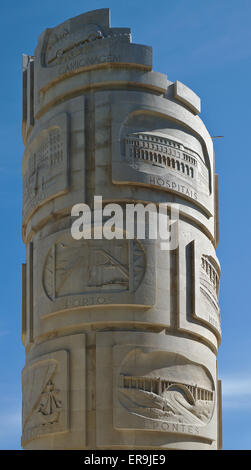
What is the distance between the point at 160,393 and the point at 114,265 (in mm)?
2949


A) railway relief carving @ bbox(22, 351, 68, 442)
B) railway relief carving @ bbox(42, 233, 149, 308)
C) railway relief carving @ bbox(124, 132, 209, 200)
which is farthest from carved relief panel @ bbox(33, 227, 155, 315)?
railway relief carving @ bbox(124, 132, 209, 200)

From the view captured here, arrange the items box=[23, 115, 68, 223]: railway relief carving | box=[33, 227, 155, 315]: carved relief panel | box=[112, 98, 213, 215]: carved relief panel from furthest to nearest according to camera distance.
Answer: box=[23, 115, 68, 223]: railway relief carving
box=[112, 98, 213, 215]: carved relief panel
box=[33, 227, 155, 315]: carved relief panel

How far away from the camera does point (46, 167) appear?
927 inches

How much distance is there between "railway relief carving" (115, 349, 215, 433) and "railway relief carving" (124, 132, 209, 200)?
399cm

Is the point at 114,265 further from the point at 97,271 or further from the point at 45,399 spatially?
the point at 45,399

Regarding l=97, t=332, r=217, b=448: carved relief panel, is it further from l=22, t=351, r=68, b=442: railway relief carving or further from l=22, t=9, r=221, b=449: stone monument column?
l=22, t=351, r=68, b=442: railway relief carving

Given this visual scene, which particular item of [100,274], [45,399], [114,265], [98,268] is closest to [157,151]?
[114,265]

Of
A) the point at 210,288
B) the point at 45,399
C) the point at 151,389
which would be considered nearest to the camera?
the point at 151,389

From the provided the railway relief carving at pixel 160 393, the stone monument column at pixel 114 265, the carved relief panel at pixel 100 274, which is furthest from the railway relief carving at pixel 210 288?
the carved relief panel at pixel 100 274

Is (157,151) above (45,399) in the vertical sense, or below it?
above

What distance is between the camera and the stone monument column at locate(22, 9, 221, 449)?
21.4 m

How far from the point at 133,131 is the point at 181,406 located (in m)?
6.28

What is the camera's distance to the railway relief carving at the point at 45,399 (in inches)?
848

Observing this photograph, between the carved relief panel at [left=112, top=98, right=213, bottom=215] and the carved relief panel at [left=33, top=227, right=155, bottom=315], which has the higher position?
the carved relief panel at [left=112, top=98, right=213, bottom=215]
